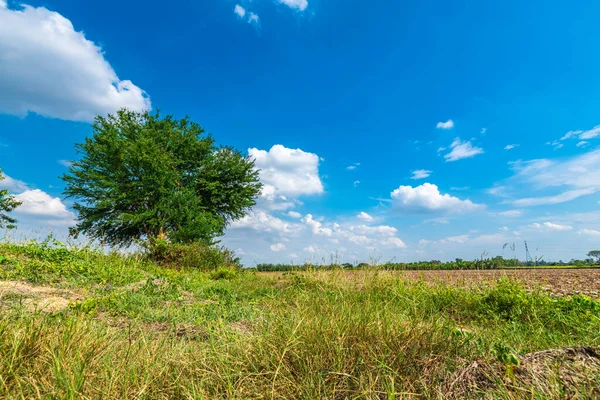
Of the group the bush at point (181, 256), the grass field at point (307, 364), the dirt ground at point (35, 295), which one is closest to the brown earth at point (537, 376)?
the grass field at point (307, 364)

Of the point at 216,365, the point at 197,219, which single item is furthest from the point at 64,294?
the point at 197,219

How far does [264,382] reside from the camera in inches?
100.0

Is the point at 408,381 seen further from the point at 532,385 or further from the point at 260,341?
the point at 260,341

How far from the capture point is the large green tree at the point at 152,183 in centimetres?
1989

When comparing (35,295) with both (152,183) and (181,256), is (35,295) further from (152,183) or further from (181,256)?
(152,183)

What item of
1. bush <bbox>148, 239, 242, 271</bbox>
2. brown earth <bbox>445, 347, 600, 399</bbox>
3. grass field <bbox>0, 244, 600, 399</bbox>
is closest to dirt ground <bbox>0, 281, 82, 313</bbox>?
grass field <bbox>0, 244, 600, 399</bbox>

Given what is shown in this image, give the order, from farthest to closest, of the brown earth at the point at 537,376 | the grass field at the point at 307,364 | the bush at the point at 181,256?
the bush at the point at 181,256 < the grass field at the point at 307,364 < the brown earth at the point at 537,376

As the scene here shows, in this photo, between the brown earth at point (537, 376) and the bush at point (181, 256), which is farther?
the bush at point (181, 256)

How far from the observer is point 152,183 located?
66.5 ft

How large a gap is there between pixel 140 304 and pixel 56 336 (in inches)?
144

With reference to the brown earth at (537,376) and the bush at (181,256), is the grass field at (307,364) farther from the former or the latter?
the bush at (181,256)

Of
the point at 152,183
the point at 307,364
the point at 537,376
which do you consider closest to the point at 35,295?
the point at 307,364

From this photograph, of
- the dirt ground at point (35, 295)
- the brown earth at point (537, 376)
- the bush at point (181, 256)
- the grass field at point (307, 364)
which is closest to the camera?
the brown earth at point (537, 376)

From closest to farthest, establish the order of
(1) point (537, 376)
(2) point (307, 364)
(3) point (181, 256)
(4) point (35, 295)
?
(1) point (537, 376), (2) point (307, 364), (4) point (35, 295), (3) point (181, 256)
